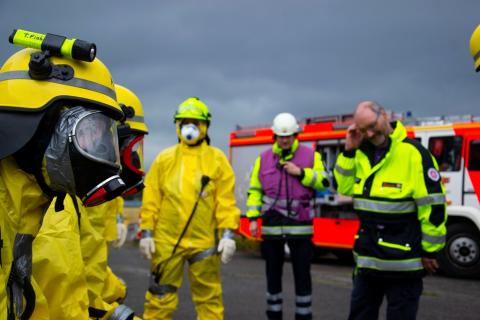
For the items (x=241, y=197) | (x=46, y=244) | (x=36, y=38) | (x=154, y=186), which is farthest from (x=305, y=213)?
(x=241, y=197)

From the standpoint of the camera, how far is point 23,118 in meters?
1.67

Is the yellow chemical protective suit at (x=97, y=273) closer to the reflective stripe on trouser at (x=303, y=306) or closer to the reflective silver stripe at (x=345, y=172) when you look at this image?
the reflective silver stripe at (x=345, y=172)

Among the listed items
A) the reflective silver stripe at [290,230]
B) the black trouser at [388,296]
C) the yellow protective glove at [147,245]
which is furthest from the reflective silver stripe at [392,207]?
the yellow protective glove at [147,245]

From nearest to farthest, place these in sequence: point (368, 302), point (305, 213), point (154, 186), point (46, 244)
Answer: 1. point (46, 244)
2. point (368, 302)
3. point (154, 186)
4. point (305, 213)

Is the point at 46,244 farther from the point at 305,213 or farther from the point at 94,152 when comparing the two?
the point at 305,213

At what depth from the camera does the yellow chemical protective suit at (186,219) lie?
4.47 meters

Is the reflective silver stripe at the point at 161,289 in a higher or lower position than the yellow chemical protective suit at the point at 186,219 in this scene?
lower

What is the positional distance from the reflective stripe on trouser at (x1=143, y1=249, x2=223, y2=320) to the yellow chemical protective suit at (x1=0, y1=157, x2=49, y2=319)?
275 centimetres

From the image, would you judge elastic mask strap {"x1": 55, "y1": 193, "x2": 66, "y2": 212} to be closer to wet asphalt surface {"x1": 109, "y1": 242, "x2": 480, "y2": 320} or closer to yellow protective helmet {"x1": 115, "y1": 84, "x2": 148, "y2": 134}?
yellow protective helmet {"x1": 115, "y1": 84, "x2": 148, "y2": 134}

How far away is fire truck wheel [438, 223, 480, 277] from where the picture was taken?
28.7 feet

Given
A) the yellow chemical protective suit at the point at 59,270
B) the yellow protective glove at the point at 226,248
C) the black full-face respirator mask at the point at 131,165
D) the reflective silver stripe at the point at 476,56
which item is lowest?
the yellow protective glove at the point at 226,248

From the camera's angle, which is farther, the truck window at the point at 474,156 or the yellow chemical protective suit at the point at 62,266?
the truck window at the point at 474,156

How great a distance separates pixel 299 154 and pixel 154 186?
1.42m

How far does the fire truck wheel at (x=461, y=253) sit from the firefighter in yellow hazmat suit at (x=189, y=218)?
5500 mm
